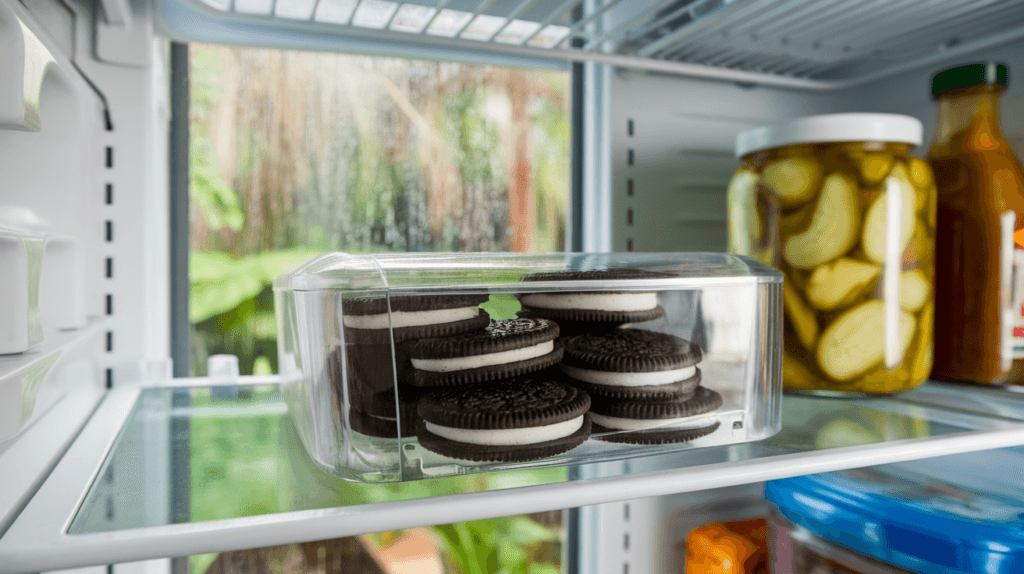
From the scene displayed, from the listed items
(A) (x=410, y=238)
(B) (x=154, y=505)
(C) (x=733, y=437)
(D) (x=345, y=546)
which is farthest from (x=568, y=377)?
(D) (x=345, y=546)

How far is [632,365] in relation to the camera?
18.2 inches

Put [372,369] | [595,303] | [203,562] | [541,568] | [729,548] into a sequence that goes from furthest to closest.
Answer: [541,568] < [203,562] < [729,548] < [595,303] < [372,369]

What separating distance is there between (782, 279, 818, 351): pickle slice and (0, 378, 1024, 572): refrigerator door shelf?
0.06 m

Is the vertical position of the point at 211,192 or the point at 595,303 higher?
the point at 211,192

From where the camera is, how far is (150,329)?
65 cm

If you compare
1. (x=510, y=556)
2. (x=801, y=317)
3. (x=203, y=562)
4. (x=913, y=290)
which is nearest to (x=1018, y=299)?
(x=913, y=290)

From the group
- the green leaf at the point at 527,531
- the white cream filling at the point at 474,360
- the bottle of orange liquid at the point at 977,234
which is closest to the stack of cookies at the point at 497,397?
the white cream filling at the point at 474,360

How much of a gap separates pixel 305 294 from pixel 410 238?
0.73 meters

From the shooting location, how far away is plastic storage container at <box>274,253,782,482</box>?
0.39 m

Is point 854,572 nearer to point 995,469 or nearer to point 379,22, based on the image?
point 995,469

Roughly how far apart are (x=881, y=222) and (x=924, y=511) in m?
0.25

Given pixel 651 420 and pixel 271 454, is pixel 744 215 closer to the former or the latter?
pixel 651 420

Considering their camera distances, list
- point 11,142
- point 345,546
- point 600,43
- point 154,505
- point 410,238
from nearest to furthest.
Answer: point 154,505, point 11,142, point 600,43, point 410,238, point 345,546

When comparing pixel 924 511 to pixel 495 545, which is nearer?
pixel 924 511
